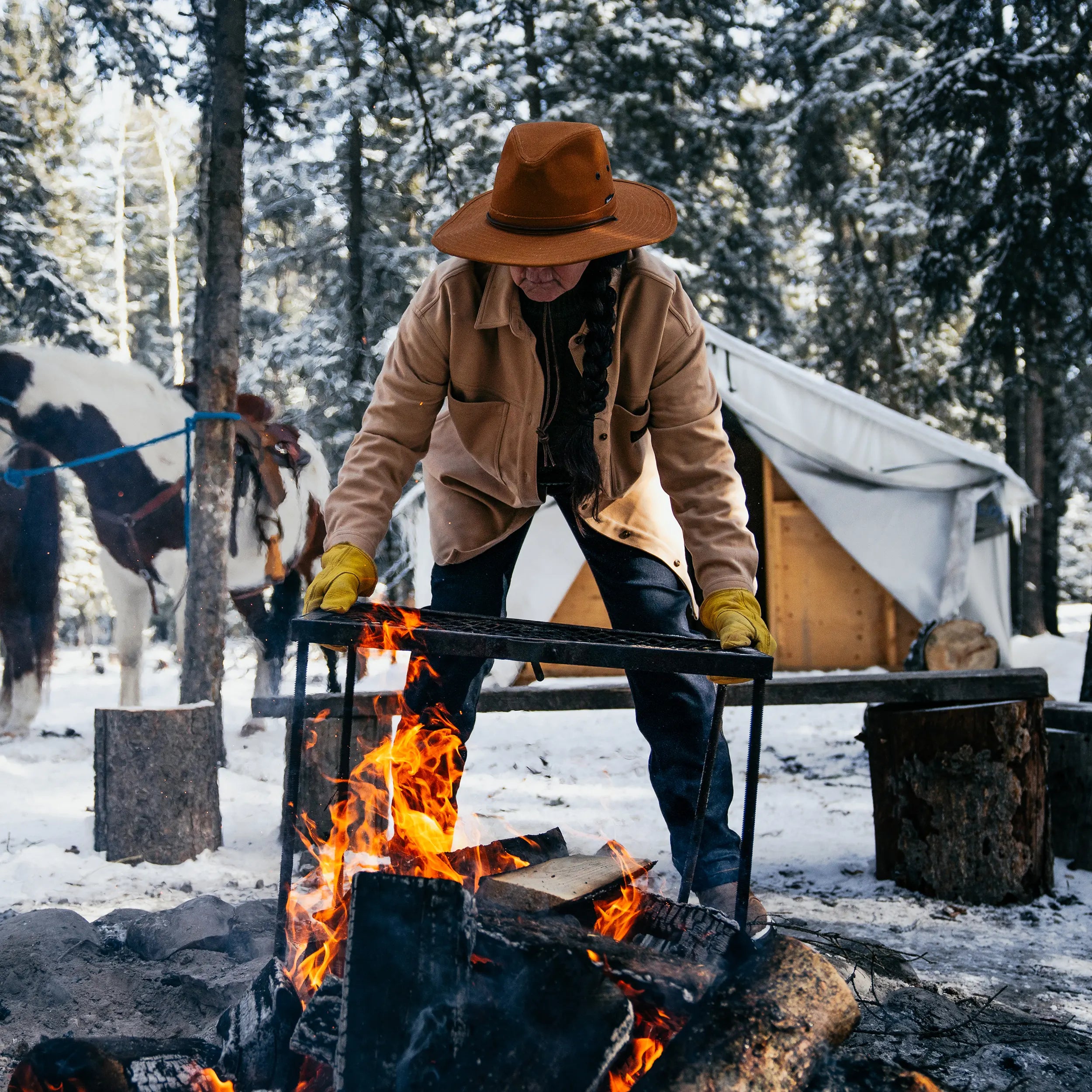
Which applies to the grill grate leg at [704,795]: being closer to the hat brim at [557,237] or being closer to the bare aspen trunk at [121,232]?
the hat brim at [557,237]

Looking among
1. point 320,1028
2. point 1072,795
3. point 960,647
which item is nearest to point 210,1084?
point 320,1028

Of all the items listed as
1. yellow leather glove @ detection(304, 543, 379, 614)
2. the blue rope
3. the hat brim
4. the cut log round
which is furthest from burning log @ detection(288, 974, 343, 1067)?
the cut log round

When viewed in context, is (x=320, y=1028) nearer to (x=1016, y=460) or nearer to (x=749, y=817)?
(x=749, y=817)

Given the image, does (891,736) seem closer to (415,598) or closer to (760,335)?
(415,598)

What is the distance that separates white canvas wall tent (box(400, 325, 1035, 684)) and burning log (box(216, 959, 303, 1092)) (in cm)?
619

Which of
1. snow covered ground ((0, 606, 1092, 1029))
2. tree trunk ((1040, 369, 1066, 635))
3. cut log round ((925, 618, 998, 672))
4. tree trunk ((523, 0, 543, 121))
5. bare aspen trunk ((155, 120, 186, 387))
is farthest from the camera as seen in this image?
bare aspen trunk ((155, 120, 186, 387))

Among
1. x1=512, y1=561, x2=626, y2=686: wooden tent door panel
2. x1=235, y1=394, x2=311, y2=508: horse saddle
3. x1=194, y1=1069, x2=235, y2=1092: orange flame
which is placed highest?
x1=235, y1=394, x2=311, y2=508: horse saddle

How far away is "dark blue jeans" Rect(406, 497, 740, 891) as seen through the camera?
2396mm

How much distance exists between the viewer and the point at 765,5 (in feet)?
47.8

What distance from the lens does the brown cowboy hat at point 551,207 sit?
203 cm

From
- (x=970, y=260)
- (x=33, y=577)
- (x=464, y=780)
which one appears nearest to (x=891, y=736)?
(x=464, y=780)

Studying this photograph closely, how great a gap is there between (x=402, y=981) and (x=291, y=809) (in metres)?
0.41

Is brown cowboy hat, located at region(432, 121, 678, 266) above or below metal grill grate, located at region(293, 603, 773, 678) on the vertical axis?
above

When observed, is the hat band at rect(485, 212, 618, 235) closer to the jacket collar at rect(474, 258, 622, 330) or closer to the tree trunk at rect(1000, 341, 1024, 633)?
the jacket collar at rect(474, 258, 622, 330)
